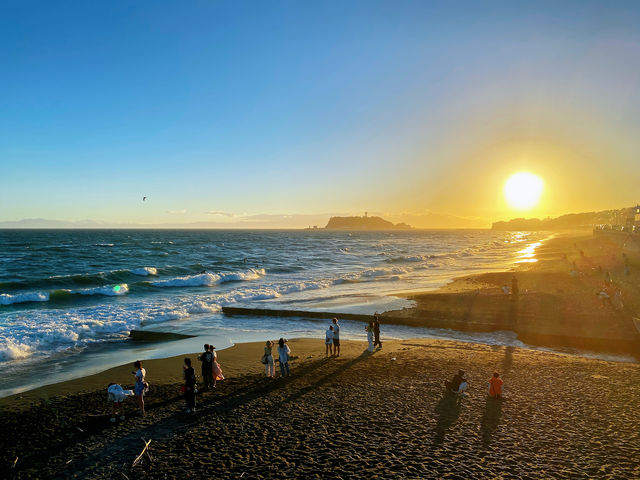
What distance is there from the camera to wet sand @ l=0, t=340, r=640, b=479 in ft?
28.7

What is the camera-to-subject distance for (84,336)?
22.6m

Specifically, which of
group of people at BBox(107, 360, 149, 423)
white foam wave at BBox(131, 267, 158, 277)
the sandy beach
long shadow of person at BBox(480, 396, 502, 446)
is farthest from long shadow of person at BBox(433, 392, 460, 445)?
white foam wave at BBox(131, 267, 158, 277)

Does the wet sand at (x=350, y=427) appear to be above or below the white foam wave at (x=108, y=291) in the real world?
above

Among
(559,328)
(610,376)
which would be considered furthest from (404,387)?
(559,328)

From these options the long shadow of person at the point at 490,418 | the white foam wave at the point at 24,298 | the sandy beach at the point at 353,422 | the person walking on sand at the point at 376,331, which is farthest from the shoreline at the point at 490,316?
the white foam wave at the point at 24,298

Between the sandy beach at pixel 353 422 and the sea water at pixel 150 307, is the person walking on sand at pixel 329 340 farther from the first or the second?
the sea water at pixel 150 307

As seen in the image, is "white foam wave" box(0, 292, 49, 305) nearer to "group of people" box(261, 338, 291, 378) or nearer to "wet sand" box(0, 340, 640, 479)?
"wet sand" box(0, 340, 640, 479)

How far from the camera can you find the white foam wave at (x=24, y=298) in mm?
34844

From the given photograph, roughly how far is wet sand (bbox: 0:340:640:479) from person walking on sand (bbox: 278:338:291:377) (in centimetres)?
43

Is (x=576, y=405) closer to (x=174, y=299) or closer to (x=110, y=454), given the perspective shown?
(x=110, y=454)

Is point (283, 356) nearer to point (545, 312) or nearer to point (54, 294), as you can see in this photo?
point (545, 312)

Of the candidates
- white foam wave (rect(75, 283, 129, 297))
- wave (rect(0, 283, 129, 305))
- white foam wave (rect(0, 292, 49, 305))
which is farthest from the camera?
white foam wave (rect(75, 283, 129, 297))

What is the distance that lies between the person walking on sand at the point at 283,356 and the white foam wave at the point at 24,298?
104 feet

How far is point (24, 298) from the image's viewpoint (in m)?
35.9
